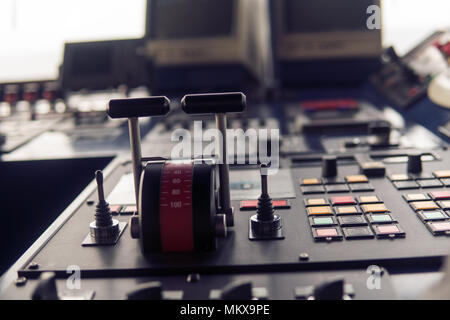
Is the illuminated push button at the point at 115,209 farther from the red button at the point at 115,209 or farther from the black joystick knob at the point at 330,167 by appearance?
the black joystick knob at the point at 330,167

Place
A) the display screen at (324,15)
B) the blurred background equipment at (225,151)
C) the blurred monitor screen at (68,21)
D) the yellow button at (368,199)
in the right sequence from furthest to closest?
the blurred monitor screen at (68,21) → the display screen at (324,15) → the yellow button at (368,199) → the blurred background equipment at (225,151)

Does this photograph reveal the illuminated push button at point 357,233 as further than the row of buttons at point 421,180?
No

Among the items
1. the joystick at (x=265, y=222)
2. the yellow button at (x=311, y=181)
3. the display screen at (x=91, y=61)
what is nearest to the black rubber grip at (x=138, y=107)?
the joystick at (x=265, y=222)

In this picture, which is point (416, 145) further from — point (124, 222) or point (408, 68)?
point (124, 222)

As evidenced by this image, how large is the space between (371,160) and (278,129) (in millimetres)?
434

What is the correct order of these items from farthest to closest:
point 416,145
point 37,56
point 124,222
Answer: point 37,56 → point 416,145 → point 124,222

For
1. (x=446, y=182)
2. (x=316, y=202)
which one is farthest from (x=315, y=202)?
(x=446, y=182)

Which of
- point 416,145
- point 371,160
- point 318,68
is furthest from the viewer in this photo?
point 318,68

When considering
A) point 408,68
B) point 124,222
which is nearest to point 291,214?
point 124,222

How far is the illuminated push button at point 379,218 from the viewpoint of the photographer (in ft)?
2.90

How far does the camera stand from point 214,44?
2246 millimetres

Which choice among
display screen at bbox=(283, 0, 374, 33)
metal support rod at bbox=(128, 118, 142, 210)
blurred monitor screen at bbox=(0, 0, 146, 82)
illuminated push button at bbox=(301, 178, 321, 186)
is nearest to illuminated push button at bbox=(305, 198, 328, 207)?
illuminated push button at bbox=(301, 178, 321, 186)

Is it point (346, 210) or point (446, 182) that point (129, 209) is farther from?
point (446, 182)

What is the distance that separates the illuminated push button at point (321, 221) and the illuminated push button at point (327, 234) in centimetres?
2
